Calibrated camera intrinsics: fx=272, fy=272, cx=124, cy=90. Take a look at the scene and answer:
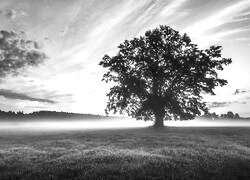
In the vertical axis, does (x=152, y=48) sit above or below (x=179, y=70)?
above

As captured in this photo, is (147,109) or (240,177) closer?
(240,177)

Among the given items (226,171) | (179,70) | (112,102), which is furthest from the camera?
(112,102)

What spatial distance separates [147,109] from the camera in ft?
171

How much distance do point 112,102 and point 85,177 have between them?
4328cm

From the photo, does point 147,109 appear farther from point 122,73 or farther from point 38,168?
point 38,168

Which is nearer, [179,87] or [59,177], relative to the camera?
[59,177]

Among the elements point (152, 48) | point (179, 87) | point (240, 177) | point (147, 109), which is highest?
point (152, 48)

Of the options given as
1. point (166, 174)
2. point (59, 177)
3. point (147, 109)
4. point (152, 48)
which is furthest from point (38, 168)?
point (152, 48)

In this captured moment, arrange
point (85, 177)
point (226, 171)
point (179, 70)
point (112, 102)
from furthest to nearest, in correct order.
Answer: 1. point (112, 102)
2. point (179, 70)
3. point (226, 171)
4. point (85, 177)

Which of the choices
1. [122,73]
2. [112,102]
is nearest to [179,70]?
[122,73]

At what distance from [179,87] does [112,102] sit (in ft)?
44.8

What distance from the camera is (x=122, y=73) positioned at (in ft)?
174

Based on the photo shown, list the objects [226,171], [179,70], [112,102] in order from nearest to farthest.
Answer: [226,171] → [179,70] → [112,102]

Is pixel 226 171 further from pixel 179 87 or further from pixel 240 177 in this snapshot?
pixel 179 87
